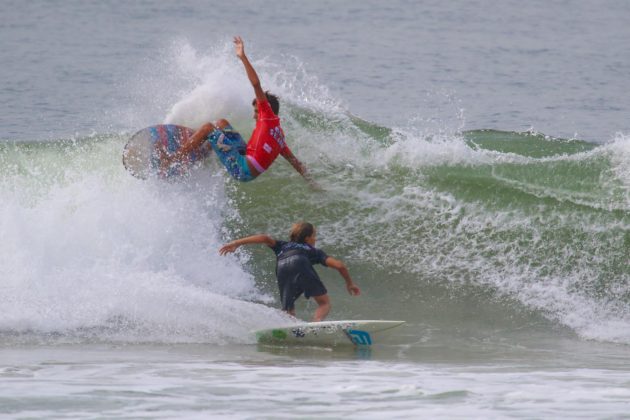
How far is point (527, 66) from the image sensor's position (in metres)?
24.4

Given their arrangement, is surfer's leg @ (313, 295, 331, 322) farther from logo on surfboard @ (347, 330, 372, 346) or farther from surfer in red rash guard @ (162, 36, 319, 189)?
surfer in red rash guard @ (162, 36, 319, 189)

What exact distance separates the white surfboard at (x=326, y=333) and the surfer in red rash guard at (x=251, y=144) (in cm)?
220

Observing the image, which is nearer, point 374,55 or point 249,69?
point 249,69

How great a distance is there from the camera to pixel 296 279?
805cm

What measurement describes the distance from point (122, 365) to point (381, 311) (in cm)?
299

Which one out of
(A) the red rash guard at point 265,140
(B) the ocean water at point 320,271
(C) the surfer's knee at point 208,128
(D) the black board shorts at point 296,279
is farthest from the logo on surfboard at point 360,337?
(C) the surfer's knee at point 208,128

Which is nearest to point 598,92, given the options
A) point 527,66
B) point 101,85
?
point 527,66

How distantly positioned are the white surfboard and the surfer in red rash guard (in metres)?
2.20

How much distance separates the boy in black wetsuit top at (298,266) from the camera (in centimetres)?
804

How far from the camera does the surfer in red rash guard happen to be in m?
9.31

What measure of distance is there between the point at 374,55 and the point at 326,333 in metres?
18.2

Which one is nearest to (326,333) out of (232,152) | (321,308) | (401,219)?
(321,308)

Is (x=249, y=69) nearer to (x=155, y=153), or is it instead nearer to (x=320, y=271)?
(x=155, y=153)

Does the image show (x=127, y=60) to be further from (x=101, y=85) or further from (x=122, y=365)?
(x=122, y=365)
